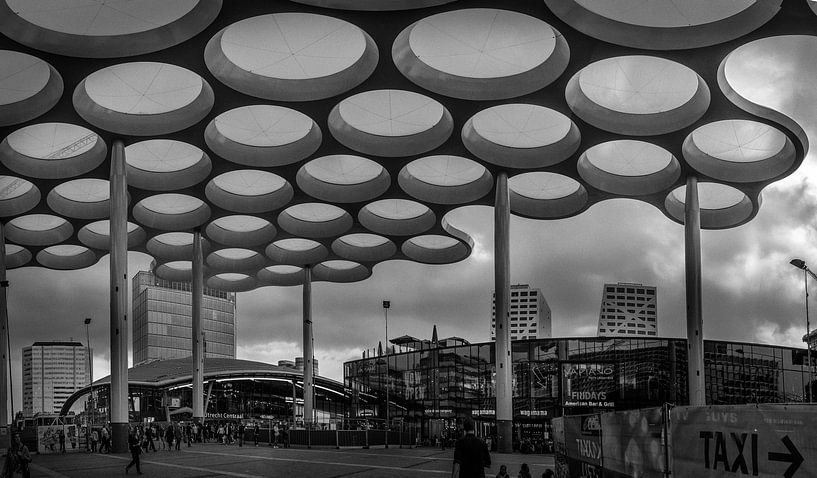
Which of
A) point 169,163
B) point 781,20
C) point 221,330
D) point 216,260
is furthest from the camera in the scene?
point 221,330

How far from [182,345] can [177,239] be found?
4208 inches

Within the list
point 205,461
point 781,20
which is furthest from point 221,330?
point 781,20

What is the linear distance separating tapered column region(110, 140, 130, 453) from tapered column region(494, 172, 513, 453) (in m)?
18.2

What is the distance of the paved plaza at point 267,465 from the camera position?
82.2 ft

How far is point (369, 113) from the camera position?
124ft

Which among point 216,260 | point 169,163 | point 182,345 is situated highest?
point 169,163

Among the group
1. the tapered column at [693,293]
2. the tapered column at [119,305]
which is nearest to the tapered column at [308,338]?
the tapered column at [119,305]

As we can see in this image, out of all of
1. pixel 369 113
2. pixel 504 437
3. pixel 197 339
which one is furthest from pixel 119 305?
pixel 504 437

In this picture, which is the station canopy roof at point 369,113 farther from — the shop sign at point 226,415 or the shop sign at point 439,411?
the shop sign at point 226,415

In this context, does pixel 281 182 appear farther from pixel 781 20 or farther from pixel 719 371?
pixel 719 371

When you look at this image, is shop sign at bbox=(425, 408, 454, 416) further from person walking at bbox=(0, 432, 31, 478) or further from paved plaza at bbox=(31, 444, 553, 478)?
person walking at bbox=(0, 432, 31, 478)

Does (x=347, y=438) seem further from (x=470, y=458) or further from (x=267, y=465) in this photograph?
(x=470, y=458)

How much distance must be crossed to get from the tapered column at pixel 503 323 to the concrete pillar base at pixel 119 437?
1791 cm

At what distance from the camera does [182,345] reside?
159500 millimetres
